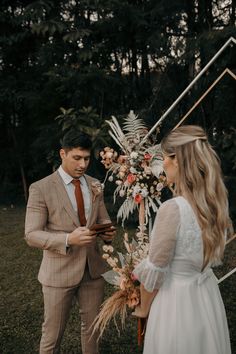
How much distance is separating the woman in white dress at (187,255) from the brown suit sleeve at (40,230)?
2.10 ft

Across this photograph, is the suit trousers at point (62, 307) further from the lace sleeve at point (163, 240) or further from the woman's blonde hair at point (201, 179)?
the woman's blonde hair at point (201, 179)

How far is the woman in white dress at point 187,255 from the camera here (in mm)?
1680

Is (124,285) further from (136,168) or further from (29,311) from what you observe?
(29,311)

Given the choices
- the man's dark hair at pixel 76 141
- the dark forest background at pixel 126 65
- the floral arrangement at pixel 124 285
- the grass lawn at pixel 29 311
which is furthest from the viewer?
the dark forest background at pixel 126 65

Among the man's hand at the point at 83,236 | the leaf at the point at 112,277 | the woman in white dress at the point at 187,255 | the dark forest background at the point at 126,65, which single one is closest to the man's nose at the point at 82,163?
the man's hand at the point at 83,236

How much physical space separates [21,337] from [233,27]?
16.3 feet

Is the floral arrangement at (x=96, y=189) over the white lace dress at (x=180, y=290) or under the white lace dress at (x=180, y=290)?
over

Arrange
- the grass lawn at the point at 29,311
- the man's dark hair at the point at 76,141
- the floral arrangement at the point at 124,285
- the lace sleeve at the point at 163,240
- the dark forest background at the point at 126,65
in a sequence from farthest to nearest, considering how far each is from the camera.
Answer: the dark forest background at the point at 126,65, the grass lawn at the point at 29,311, the man's dark hair at the point at 76,141, the floral arrangement at the point at 124,285, the lace sleeve at the point at 163,240

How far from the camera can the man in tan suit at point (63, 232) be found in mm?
2414

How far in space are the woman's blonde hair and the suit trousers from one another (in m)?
1.10

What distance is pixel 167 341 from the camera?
183cm

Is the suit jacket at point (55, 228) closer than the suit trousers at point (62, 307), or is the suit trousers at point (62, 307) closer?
the suit jacket at point (55, 228)

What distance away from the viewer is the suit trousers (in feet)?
8.22

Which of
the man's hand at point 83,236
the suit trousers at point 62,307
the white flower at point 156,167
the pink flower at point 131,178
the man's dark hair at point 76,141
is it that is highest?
the man's dark hair at point 76,141
